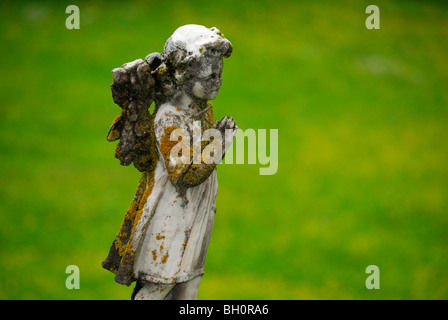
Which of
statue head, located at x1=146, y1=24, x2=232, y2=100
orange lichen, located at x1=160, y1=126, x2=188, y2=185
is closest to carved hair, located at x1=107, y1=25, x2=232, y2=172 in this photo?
statue head, located at x1=146, y1=24, x2=232, y2=100

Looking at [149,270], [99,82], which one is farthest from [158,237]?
[99,82]

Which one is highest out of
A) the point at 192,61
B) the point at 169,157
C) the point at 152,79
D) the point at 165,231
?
the point at 192,61

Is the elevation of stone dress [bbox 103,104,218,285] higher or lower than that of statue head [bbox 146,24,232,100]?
lower

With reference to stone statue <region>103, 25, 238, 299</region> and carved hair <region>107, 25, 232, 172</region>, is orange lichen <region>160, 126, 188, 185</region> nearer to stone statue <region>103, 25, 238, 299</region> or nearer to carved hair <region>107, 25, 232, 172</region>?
stone statue <region>103, 25, 238, 299</region>

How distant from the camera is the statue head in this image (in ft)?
21.4

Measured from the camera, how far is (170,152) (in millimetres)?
6535

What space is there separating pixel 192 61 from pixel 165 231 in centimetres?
152

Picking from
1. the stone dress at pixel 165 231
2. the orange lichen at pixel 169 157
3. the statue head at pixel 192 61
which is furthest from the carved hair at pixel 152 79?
the orange lichen at pixel 169 157

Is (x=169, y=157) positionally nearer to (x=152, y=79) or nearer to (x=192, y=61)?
(x=152, y=79)

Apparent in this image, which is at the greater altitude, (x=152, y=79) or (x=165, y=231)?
(x=152, y=79)

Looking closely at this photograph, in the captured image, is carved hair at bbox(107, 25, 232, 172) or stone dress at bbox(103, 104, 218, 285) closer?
carved hair at bbox(107, 25, 232, 172)

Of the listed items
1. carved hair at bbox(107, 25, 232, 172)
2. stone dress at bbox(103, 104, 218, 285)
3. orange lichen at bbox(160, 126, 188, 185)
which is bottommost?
stone dress at bbox(103, 104, 218, 285)

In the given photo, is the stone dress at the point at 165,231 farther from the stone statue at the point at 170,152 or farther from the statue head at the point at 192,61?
the statue head at the point at 192,61

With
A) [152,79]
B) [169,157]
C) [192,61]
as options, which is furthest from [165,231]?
[192,61]
